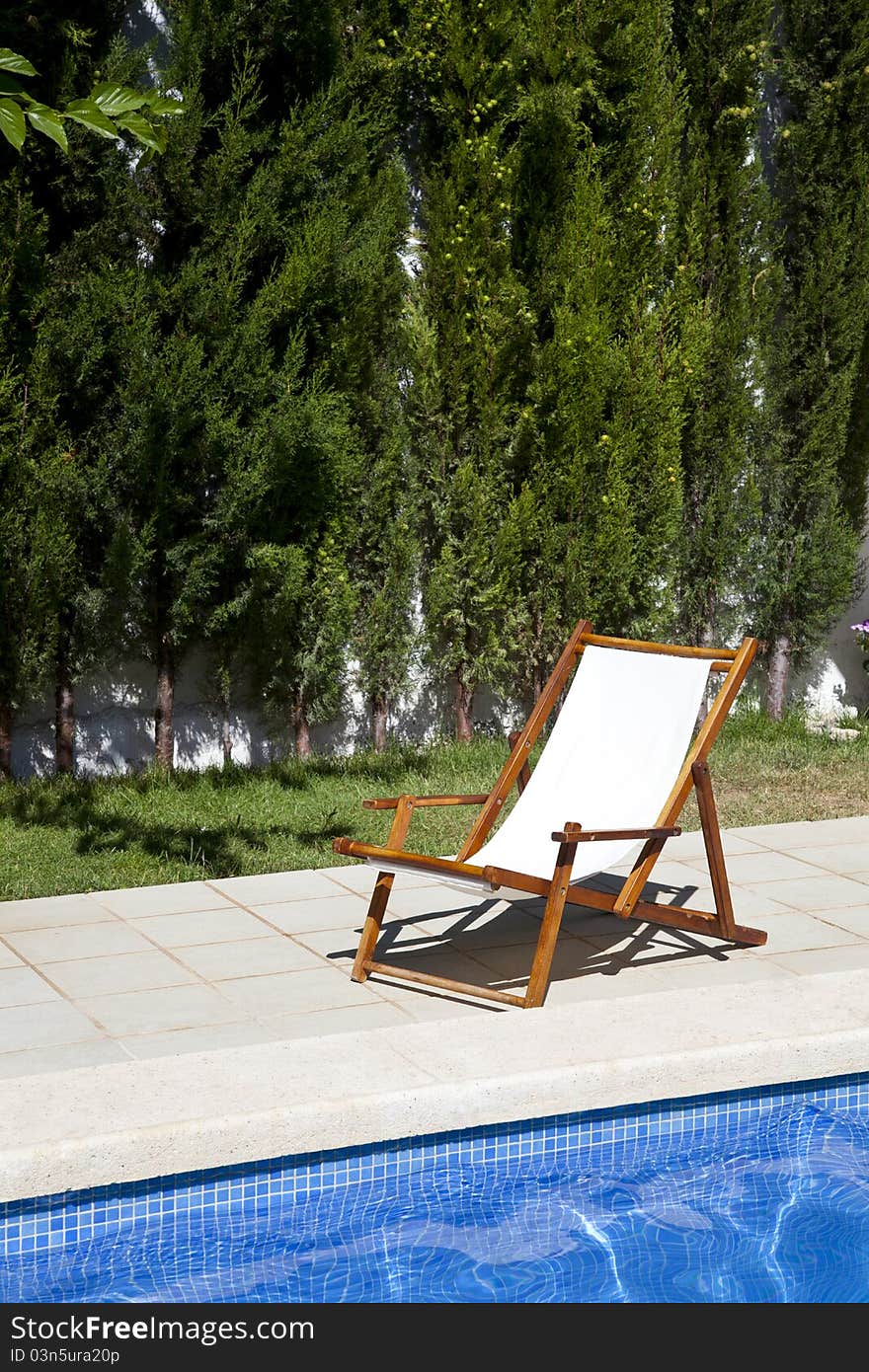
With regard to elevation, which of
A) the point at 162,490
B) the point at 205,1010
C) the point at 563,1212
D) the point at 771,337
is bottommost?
the point at 563,1212

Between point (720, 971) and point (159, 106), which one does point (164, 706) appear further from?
point (159, 106)

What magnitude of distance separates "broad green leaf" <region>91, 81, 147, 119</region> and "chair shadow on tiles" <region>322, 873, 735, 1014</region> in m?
2.43

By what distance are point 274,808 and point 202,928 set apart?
1.54 m

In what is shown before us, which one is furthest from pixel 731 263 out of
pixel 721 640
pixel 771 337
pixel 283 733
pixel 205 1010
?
pixel 205 1010

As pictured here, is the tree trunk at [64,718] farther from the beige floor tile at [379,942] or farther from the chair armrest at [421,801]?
the chair armrest at [421,801]

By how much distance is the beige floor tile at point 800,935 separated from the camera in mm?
4703

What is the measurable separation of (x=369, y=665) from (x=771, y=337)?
9.88 ft

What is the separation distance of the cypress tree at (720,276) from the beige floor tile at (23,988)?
506cm

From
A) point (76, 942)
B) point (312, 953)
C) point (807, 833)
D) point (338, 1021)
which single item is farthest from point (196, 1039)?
point (807, 833)

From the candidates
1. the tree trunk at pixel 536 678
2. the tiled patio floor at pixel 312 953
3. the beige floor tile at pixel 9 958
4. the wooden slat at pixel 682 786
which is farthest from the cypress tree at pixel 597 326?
the beige floor tile at pixel 9 958

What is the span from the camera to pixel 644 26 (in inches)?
300

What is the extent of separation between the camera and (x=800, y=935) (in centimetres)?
484

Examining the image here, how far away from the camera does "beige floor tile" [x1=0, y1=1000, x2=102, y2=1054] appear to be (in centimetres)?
378

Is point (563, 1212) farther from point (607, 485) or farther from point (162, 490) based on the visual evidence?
point (607, 485)
